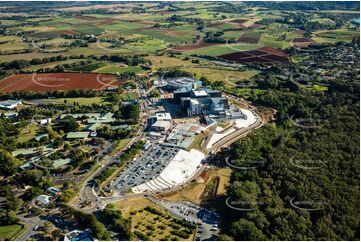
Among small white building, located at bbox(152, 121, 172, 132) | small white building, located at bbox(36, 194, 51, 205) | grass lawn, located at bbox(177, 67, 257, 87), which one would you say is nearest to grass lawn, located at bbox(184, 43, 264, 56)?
grass lawn, located at bbox(177, 67, 257, 87)

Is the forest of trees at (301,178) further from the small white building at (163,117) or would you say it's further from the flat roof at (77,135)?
the flat roof at (77,135)

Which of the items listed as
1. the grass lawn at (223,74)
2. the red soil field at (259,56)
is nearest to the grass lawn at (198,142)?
the grass lawn at (223,74)

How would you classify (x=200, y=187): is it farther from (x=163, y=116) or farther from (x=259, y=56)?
(x=259, y=56)

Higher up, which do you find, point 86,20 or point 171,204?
point 86,20

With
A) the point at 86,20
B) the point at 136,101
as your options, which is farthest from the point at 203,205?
the point at 86,20

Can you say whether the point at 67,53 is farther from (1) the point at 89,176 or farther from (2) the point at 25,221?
(2) the point at 25,221

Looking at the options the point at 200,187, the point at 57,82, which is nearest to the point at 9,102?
the point at 57,82
